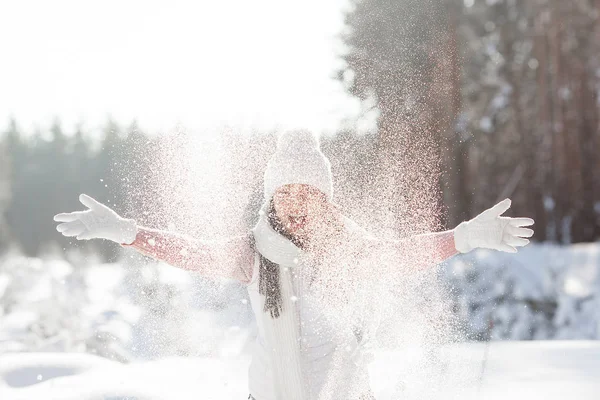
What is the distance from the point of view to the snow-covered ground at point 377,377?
4.15 m

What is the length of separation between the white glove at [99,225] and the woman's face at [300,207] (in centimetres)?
59

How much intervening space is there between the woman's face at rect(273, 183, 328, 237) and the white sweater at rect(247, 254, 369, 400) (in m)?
0.19

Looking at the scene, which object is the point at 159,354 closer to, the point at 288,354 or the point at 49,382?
the point at 49,382

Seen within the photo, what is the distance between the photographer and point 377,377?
15.0ft

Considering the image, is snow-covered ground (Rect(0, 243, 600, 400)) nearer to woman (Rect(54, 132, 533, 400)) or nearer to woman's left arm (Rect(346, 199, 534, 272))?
woman (Rect(54, 132, 533, 400))

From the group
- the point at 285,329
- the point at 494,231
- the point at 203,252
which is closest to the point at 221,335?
the point at 203,252

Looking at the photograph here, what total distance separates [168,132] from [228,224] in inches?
53.7

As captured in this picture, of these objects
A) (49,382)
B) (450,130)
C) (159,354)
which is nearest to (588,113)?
(450,130)

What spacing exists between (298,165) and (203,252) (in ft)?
1.70

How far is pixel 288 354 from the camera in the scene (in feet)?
9.70

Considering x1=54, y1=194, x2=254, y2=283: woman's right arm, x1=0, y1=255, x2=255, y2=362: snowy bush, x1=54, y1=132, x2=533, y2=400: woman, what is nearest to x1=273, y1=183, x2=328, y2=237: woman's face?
x1=54, y1=132, x2=533, y2=400: woman

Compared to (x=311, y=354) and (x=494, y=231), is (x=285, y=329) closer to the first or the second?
(x=311, y=354)

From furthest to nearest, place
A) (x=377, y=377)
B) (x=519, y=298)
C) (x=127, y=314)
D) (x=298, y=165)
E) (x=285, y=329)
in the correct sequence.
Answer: (x=519, y=298) < (x=127, y=314) < (x=377, y=377) < (x=298, y=165) < (x=285, y=329)

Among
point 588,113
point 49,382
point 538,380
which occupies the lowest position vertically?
point 588,113
